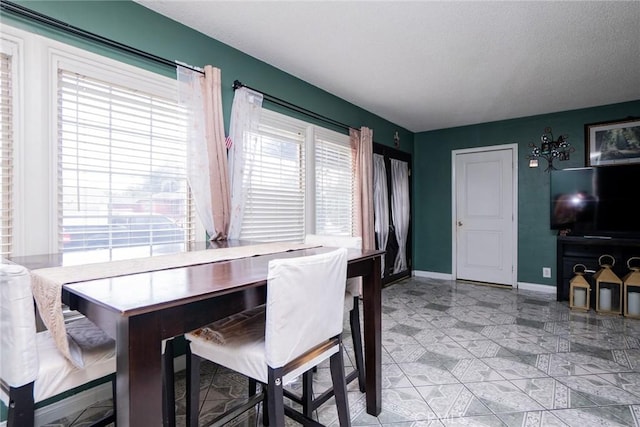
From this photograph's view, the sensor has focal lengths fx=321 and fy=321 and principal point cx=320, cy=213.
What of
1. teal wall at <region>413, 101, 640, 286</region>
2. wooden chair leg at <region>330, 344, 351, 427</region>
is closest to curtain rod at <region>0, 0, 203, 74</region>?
wooden chair leg at <region>330, 344, 351, 427</region>

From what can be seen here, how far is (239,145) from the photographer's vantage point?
258cm

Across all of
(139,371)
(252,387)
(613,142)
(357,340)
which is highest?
(613,142)

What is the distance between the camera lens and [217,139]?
2.38m

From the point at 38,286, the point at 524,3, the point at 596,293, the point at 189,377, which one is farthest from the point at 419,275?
the point at 38,286

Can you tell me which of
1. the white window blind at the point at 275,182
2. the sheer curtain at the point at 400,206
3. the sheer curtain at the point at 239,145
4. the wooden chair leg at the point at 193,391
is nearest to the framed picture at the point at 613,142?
the sheer curtain at the point at 400,206

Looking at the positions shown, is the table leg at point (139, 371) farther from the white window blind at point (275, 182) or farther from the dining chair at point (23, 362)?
the white window blind at point (275, 182)

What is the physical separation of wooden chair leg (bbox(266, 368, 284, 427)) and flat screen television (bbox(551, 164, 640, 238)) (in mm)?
4495

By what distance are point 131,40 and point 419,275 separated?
513 cm

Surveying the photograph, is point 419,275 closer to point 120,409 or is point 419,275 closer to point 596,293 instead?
point 596,293

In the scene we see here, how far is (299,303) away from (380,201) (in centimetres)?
357

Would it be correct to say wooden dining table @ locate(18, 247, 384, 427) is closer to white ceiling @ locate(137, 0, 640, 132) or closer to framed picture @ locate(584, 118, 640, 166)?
white ceiling @ locate(137, 0, 640, 132)

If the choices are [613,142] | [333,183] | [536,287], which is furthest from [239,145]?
[613,142]

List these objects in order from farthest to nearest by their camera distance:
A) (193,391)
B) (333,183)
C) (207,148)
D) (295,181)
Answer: (333,183), (295,181), (207,148), (193,391)

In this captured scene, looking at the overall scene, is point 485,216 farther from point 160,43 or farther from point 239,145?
point 160,43
